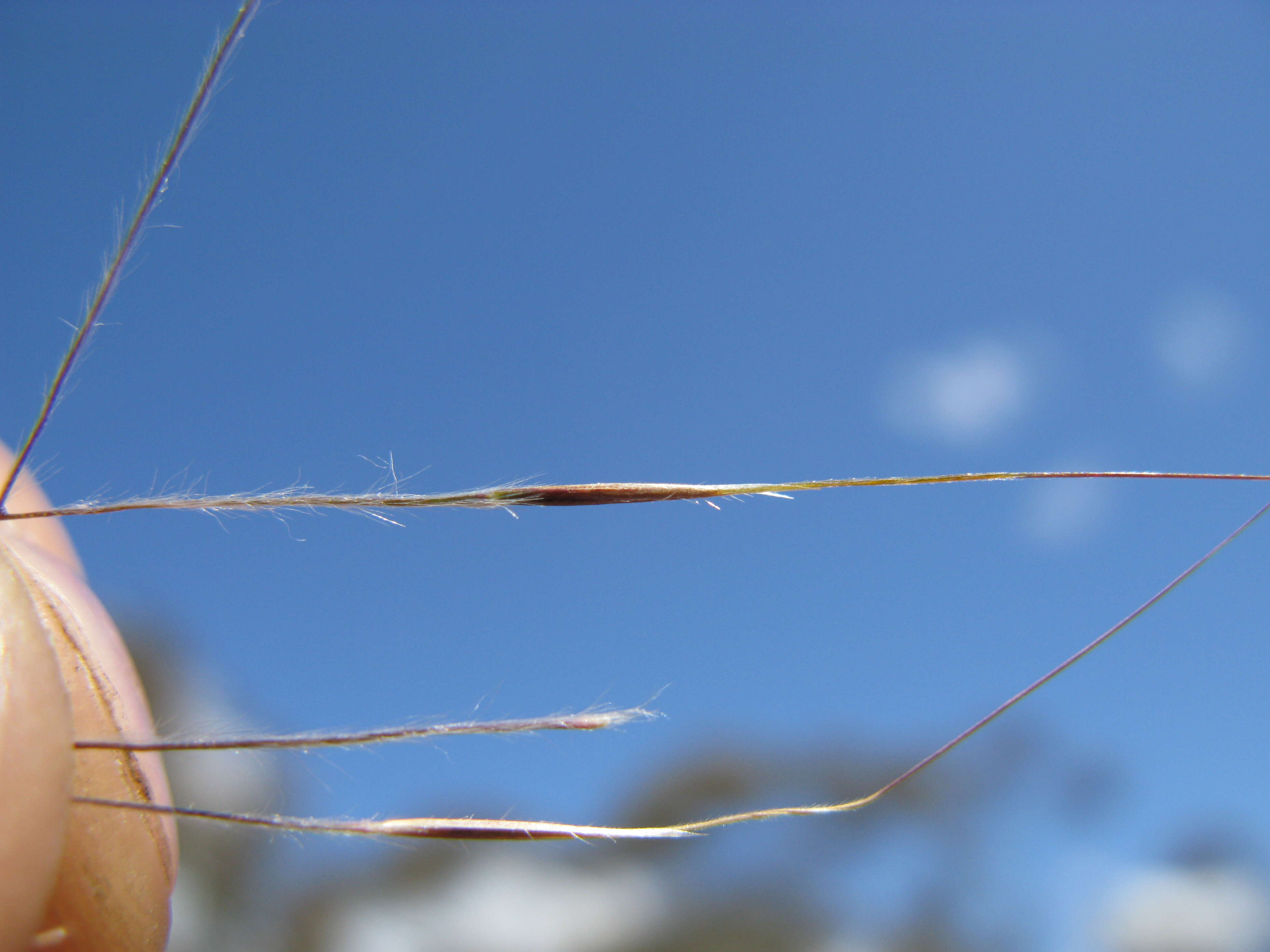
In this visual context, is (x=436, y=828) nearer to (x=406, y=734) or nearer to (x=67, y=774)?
(x=406, y=734)

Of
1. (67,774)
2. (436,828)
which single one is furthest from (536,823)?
(67,774)

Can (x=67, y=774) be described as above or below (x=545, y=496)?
below

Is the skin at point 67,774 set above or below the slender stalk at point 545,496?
below

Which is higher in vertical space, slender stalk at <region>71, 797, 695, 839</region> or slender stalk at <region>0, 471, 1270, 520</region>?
slender stalk at <region>0, 471, 1270, 520</region>

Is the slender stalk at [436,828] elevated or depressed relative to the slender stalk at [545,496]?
depressed

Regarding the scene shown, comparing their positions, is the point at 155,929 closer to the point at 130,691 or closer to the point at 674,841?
the point at 130,691

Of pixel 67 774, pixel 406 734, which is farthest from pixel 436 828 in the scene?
pixel 67 774

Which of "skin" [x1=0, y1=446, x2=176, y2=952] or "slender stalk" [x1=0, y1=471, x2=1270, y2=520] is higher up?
"slender stalk" [x1=0, y1=471, x2=1270, y2=520]

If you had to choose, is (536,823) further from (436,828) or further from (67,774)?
(67,774)

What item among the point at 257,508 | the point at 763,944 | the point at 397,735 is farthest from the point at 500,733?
the point at 763,944
